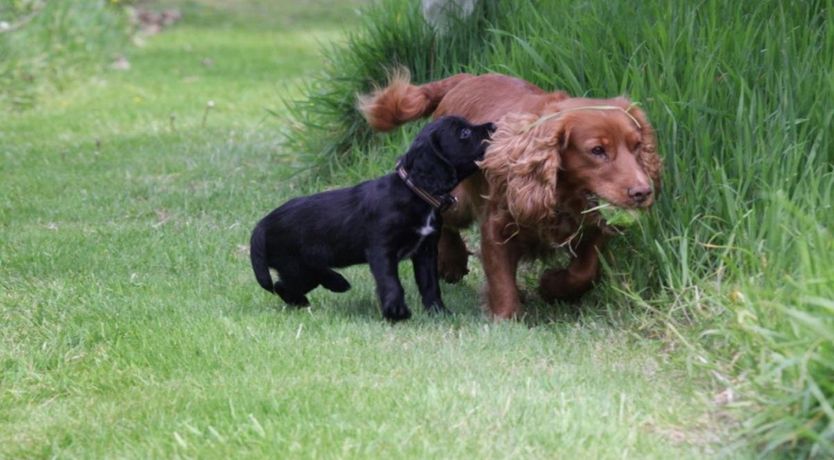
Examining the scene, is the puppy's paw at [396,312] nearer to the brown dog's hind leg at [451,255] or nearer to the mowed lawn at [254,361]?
the mowed lawn at [254,361]

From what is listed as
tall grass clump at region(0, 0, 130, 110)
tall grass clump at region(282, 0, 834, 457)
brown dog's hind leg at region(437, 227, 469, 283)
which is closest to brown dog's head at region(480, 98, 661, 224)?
tall grass clump at region(282, 0, 834, 457)

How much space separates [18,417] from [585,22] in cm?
307

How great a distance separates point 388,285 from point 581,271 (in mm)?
767

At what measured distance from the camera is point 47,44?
39.4 ft

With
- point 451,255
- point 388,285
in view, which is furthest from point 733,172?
point 451,255

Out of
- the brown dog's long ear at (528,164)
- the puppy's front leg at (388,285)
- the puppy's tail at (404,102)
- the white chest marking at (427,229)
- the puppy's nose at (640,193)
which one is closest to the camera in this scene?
the puppy's nose at (640,193)

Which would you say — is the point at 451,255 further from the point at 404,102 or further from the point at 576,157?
the point at 576,157

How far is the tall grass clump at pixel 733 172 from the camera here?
3502mm

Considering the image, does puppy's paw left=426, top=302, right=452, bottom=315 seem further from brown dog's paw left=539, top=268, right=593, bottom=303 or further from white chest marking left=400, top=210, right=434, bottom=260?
brown dog's paw left=539, top=268, right=593, bottom=303

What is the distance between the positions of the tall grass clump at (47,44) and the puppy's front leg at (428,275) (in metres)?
6.75

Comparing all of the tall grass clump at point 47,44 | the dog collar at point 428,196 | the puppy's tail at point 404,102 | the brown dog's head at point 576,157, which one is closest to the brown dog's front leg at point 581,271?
the brown dog's head at point 576,157

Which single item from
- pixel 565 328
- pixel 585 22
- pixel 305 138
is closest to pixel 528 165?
pixel 565 328

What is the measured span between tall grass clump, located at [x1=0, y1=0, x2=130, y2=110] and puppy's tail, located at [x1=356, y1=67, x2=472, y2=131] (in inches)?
230

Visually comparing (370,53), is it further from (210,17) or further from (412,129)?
(210,17)
